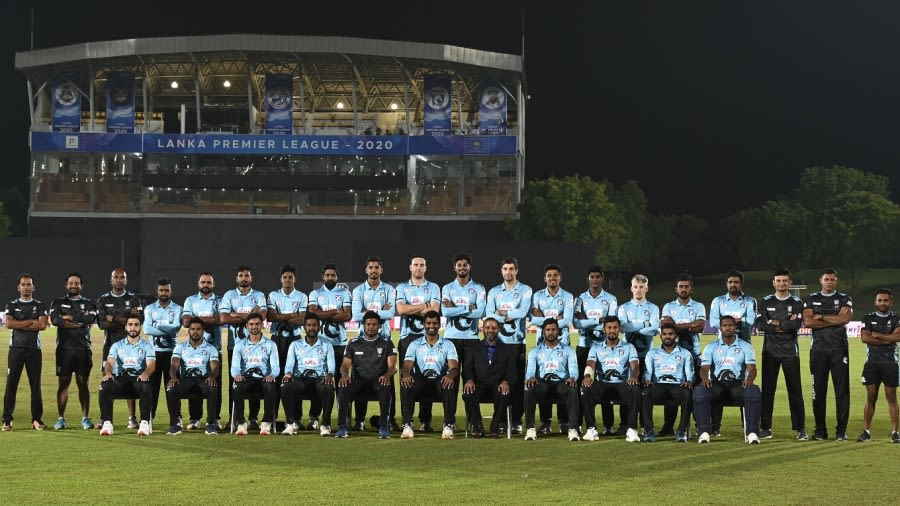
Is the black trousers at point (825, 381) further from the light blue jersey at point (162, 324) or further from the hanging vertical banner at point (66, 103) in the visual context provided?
the hanging vertical banner at point (66, 103)

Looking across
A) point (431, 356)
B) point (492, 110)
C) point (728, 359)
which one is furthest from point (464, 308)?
point (492, 110)

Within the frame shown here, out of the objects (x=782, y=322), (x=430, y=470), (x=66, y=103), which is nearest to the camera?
(x=430, y=470)

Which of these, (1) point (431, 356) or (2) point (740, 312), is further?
(2) point (740, 312)

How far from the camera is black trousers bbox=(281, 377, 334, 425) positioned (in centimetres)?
1473

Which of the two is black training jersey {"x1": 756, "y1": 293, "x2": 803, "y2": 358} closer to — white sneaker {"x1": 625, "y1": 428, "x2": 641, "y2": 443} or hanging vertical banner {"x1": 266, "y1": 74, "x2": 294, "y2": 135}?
white sneaker {"x1": 625, "y1": 428, "x2": 641, "y2": 443}

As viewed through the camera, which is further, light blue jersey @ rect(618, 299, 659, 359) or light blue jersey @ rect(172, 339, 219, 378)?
light blue jersey @ rect(618, 299, 659, 359)

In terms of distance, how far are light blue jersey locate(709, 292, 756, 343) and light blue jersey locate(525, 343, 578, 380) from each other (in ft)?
6.21

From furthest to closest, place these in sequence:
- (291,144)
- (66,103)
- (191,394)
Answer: (66,103), (291,144), (191,394)

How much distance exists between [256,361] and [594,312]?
13.8ft

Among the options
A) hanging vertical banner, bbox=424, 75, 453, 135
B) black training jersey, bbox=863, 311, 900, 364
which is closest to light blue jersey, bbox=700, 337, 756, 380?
black training jersey, bbox=863, 311, 900, 364

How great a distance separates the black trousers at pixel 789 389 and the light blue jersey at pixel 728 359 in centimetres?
55

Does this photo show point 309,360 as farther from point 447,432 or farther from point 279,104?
point 279,104

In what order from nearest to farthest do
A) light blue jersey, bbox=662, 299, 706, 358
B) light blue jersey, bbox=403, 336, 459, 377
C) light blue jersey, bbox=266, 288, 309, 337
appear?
light blue jersey, bbox=403, 336, 459, 377 < light blue jersey, bbox=662, 299, 706, 358 < light blue jersey, bbox=266, 288, 309, 337

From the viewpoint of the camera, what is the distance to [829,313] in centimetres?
1480
